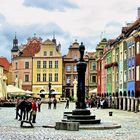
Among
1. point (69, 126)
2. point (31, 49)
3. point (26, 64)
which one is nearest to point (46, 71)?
point (26, 64)

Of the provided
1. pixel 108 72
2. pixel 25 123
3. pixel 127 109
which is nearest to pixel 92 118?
pixel 25 123

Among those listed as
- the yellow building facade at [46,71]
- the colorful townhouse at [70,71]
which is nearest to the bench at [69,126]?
→ the yellow building facade at [46,71]

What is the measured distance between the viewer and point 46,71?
12550 centimetres

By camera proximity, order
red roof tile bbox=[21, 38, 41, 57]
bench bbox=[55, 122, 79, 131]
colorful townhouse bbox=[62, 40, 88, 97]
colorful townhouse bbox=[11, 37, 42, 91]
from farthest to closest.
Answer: red roof tile bbox=[21, 38, 41, 57] → colorful townhouse bbox=[11, 37, 42, 91] → colorful townhouse bbox=[62, 40, 88, 97] → bench bbox=[55, 122, 79, 131]

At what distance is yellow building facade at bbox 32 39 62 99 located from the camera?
124m

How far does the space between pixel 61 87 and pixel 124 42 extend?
56.5 meters

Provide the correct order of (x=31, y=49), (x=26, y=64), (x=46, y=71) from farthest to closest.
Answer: (x=31, y=49), (x=26, y=64), (x=46, y=71)

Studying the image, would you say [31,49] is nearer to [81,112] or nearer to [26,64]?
[26,64]

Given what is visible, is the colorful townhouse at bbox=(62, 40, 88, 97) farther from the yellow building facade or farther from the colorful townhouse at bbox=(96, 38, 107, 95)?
the colorful townhouse at bbox=(96, 38, 107, 95)

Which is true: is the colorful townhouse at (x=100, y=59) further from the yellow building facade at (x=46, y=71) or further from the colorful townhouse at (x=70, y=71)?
the yellow building facade at (x=46, y=71)

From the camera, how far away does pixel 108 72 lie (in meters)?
85.9

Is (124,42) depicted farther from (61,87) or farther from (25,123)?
(61,87)

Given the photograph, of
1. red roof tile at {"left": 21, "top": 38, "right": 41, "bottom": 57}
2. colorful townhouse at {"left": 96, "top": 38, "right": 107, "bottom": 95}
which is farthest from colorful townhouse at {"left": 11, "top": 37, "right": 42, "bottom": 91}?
colorful townhouse at {"left": 96, "top": 38, "right": 107, "bottom": 95}

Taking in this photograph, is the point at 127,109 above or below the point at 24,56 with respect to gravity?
below
